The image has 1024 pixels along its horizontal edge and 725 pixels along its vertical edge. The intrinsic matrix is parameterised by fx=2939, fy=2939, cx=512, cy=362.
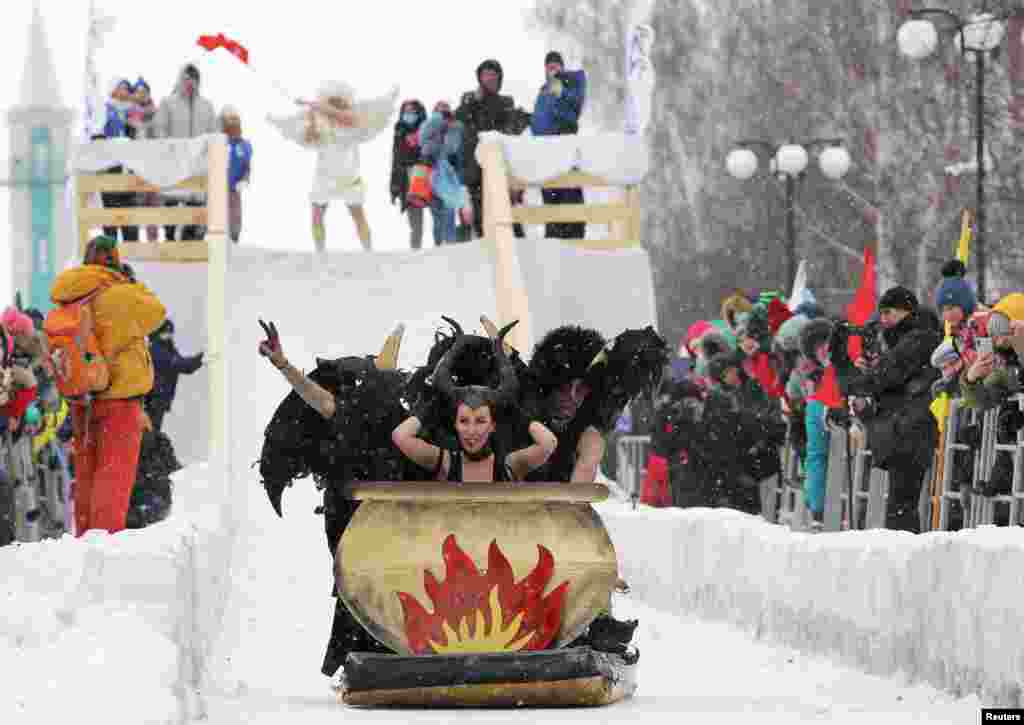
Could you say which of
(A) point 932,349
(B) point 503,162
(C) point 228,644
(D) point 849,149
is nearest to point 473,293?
(B) point 503,162

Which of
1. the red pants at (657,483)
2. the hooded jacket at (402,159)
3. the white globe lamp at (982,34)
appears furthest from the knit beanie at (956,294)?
the hooded jacket at (402,159)

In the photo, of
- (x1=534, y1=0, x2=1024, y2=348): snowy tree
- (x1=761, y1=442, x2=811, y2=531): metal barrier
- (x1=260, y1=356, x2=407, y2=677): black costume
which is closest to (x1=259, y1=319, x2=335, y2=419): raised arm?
(x1=260, y1=356, x2=407, y2=677): black costume

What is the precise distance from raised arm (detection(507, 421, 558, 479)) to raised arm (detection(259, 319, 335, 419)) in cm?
68

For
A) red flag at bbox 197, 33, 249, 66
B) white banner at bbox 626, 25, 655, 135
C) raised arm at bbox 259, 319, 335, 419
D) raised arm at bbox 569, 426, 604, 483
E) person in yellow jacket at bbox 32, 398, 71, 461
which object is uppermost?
red flag at bbox 197, 33, 249, 66

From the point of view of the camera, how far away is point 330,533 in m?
10.6

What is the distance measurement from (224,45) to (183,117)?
121 inches

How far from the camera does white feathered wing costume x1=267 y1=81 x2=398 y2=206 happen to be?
29.7 metres


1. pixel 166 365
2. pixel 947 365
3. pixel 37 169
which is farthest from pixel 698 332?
pixel 37 169

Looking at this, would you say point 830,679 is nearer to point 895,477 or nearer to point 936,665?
point 936,665

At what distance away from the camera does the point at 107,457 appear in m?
14.3

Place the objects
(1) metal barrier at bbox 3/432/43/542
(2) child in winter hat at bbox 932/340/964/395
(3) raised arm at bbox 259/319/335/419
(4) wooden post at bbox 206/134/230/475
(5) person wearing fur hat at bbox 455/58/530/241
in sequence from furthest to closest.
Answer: (5) person wearing fur hat at bbox 455/58/530/241
(4) wooden post at bbox 206/134/230/475
(1) metal barrier at bbox 3/432/43/542
(2) child in winter hat at bbox 932/340/964/395
(3) raised arm at bbox 259/319/335/419

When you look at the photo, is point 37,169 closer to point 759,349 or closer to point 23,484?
point 759,349

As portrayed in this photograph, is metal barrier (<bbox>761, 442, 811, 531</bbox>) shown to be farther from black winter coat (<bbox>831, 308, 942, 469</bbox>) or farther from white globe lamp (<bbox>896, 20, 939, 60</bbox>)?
white globe lamp (<bbox>896, 20, 939, 60</bbox>)

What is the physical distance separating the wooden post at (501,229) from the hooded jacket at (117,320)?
10.3 meters
